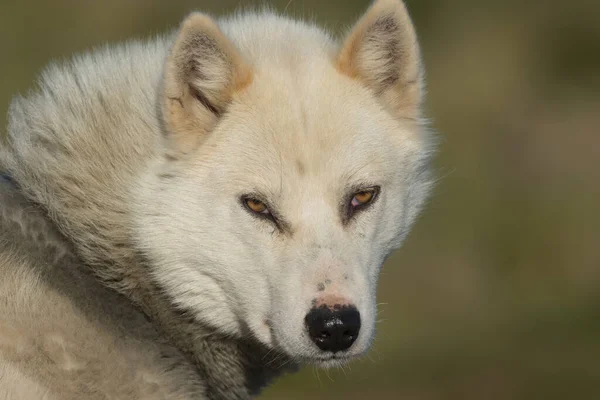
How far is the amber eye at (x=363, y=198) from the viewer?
5.19 m

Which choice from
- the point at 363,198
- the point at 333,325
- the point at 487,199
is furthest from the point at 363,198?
the point at 487,199

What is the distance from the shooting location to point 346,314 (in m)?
4.79

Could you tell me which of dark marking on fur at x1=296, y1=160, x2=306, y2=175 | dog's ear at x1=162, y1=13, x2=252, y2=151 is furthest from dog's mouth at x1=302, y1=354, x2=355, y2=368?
dog's ear at x1=162, y1=13, x2=252, y2=151

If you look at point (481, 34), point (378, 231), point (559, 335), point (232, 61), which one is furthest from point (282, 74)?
point (481, 34)

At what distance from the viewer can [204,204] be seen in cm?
514

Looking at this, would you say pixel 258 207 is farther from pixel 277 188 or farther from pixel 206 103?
pixel 206 103

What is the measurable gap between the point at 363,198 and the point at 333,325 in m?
0.76

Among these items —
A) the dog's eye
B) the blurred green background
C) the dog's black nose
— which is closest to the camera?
the dog's black nose

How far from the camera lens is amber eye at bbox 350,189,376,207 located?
5191mm

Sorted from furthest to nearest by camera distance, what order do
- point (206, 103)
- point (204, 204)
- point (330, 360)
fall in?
point (206, 103)
point (204, 204)
point (330, 360)

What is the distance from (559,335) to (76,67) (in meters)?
9.71

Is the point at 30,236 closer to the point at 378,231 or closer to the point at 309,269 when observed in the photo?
the point at 309,269

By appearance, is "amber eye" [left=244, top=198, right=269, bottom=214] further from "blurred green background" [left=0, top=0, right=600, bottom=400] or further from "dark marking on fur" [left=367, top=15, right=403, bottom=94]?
"blurred green background" [left=0, top=0, right=600, bottom=400]

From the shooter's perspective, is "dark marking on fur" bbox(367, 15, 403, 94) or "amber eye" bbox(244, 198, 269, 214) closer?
"amber eye" bbox(244, 198, 269, 214)
